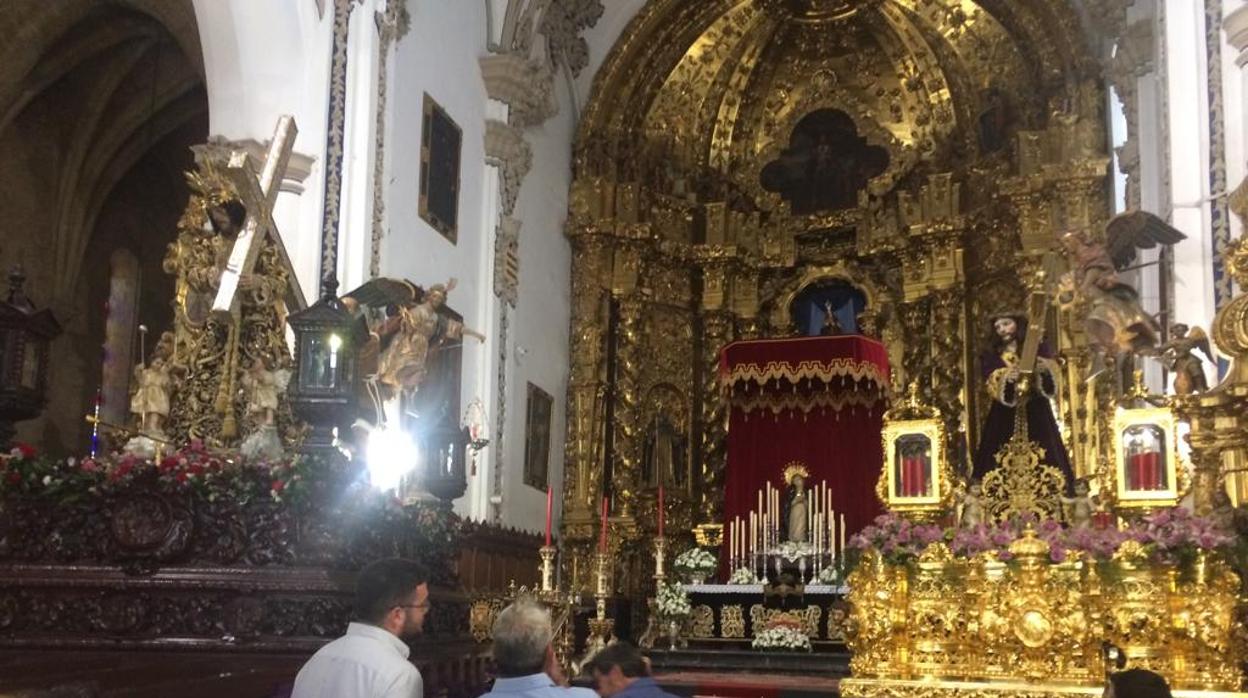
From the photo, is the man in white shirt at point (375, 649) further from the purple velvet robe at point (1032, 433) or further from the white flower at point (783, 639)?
the purple velvet robe at point (1032, 433)

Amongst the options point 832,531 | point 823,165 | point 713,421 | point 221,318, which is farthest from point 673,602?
point 823,165

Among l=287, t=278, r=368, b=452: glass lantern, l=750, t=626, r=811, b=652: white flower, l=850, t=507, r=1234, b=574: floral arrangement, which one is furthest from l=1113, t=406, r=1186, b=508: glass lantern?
l=287, t=278, r=368, b=452: glass lantern

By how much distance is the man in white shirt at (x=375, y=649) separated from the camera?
3.78m

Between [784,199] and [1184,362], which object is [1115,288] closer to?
[1184,362]

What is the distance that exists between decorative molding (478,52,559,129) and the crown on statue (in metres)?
5.41

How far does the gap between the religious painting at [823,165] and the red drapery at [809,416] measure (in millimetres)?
2989

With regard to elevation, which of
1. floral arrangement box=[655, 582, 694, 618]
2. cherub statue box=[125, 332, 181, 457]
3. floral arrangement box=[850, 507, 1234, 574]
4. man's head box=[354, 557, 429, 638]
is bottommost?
floral arrangement box=[655, 582, 694, 618]

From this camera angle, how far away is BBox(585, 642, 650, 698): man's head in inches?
183

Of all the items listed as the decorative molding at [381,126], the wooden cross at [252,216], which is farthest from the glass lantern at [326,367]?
the decorative molding at [381,126]

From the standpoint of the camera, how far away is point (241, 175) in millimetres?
9211

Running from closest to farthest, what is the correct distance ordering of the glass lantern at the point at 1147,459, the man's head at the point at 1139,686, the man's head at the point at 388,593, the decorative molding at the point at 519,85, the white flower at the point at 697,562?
the man's head at the point at 388,593, the man's head at the point at 1139,686, the glass lantern at the point at 1147,459, the white flower at the point at 697,562, the decorative molding at the point at 519,85

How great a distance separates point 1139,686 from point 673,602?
958 cm

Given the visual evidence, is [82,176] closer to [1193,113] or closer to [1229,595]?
[1193,113]

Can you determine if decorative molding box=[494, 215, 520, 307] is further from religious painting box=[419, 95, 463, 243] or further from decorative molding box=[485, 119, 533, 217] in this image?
religious painting box=[419, 95, 463, 243]
